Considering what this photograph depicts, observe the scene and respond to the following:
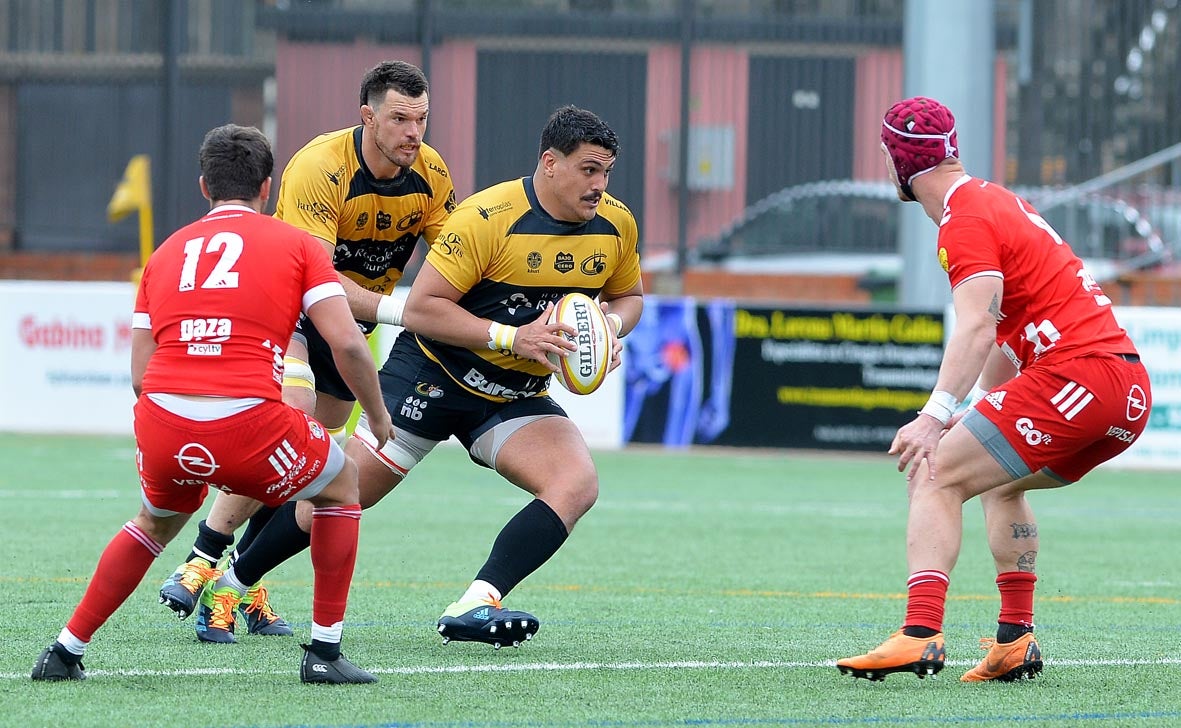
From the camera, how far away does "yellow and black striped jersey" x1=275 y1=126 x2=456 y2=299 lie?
6531mm

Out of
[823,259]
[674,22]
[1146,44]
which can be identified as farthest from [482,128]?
[1146,44]

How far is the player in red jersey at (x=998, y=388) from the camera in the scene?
5.20 metres

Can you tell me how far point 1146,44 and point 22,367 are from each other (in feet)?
42.4

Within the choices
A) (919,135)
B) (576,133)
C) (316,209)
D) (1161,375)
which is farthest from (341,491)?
(1161,375)

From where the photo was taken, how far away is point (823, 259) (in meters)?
20.3

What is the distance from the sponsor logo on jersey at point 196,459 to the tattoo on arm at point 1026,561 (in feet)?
8.53

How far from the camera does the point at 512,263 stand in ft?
19.8

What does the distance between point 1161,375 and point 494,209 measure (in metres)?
9.96

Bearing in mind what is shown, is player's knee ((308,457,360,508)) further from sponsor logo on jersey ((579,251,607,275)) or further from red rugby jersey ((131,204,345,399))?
sponsor logo on jersey ((579,251,607,275))

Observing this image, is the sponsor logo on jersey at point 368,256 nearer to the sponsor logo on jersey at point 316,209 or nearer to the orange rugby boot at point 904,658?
the sponsor logo on jersey at point 316,209

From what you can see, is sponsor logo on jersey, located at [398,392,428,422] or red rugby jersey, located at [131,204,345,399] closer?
red rugby jersey, located at [131,204,345,399]

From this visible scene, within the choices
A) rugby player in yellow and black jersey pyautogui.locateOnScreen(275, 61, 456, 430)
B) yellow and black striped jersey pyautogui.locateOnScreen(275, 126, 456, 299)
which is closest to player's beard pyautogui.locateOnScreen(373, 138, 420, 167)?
rugby player in yellow and black jersey pyautogui.locateOnScreen(275, 61, 456, 430)

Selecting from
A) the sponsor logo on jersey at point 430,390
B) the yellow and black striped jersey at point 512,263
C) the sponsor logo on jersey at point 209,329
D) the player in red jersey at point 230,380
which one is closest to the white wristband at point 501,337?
the yellow and black striped jersey at point 512,263

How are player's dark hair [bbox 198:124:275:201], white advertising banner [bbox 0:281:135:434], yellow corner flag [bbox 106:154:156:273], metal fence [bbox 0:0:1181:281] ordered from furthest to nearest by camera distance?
metal fence [bbox 0:0:1181:281] < yellow corner flag [bbox 106:154:156:273] < white advertising banner [bbox 0:281:135:434] < player's dark hair [bbox 198:124:275:201]
